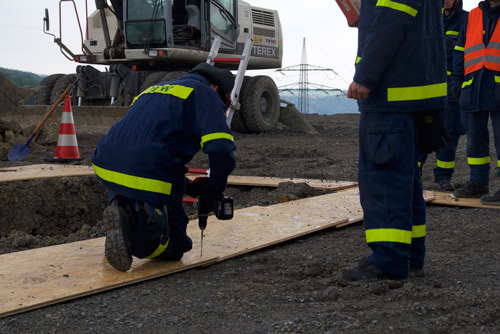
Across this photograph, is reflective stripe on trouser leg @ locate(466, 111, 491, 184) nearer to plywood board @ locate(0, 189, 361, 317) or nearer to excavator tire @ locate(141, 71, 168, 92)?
plywood board @ locate(0, 189, 361, 317)

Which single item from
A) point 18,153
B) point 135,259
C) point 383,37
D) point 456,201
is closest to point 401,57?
point 383,37

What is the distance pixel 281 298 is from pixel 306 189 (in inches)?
116

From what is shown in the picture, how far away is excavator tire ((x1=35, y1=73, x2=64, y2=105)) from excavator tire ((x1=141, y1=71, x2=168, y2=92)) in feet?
11.8

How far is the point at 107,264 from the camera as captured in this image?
3.23 metres

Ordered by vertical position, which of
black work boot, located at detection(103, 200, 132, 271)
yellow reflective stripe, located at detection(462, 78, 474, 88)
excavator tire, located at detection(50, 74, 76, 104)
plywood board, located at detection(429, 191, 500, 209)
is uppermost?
excavator tire, located at detection(50, 74, 76, 104)

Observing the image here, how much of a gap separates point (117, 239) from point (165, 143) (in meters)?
0.55

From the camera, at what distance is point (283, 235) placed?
3.96 meters

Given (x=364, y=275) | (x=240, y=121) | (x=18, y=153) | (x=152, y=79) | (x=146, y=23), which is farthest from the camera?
(x=240, y=121)

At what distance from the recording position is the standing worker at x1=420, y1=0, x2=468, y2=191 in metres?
6.00

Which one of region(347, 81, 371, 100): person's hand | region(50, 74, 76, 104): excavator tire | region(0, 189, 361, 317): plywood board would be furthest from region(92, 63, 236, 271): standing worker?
region(50, 74, 76, 104): excavator tire

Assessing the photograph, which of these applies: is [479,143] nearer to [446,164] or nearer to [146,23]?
[446,164]

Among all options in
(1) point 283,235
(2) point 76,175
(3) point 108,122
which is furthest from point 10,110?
(1) point 283,235

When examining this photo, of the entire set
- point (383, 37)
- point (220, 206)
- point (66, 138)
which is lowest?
point (220, 206)

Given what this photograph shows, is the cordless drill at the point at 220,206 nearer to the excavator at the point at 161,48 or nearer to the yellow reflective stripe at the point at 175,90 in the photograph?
the yellow reflective stripe at the point at 175,90
